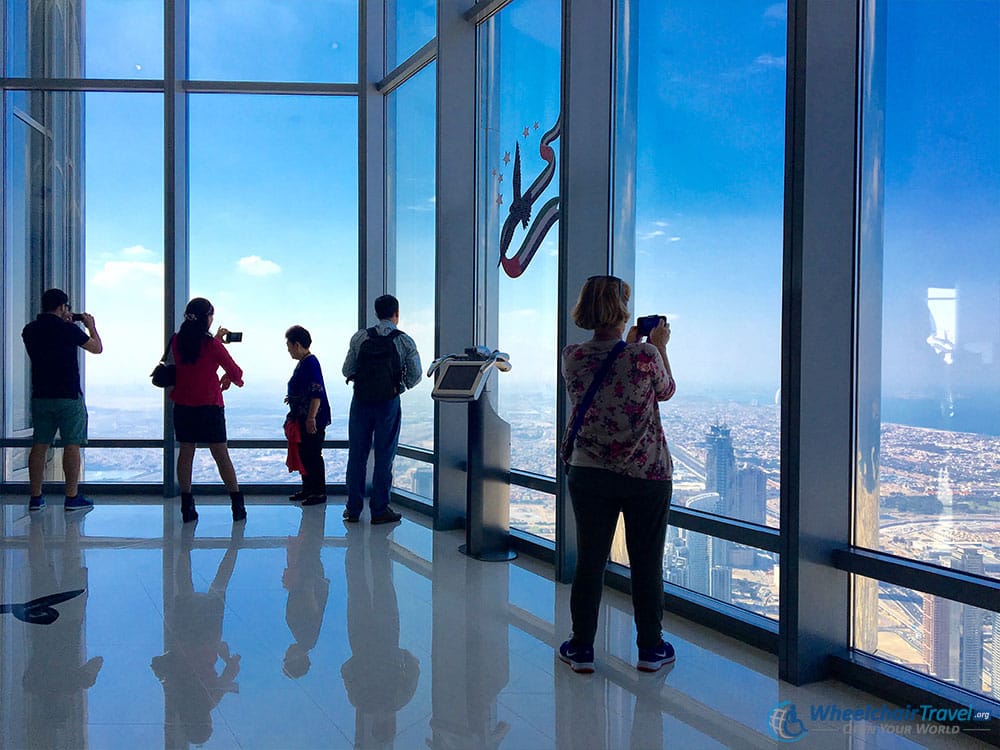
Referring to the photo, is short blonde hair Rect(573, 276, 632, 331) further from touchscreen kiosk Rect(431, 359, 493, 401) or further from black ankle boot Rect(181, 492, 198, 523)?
black ankle boot Rect(181, 492, 198, 523)

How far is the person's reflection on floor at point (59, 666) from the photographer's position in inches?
106

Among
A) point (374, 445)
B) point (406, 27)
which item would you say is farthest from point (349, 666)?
point (406, 27)

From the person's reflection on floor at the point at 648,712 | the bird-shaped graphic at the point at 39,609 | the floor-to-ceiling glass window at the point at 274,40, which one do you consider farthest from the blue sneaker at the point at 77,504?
the person's reflection on floor at the point at 648,712

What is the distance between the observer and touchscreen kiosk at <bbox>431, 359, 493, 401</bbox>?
4.89m

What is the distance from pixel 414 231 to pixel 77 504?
11.4 feet

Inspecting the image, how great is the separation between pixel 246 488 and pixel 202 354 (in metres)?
1.91

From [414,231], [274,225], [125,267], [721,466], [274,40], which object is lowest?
[721,466]

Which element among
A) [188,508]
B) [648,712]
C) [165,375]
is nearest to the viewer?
[648,712]

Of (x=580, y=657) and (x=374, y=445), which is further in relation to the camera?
(x=374, y=445)

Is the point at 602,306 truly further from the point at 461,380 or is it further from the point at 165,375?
the point at 165,375

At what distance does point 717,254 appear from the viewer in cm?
388

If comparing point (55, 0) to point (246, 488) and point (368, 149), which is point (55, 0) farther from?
point (246, 488)

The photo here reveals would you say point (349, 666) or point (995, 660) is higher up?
point (995, 660)

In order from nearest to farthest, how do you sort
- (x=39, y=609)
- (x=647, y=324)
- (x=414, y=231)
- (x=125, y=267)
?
(x=647, y=324) < (x=39, y=609) < (x=414, y=231) < (x=125, y=267)
